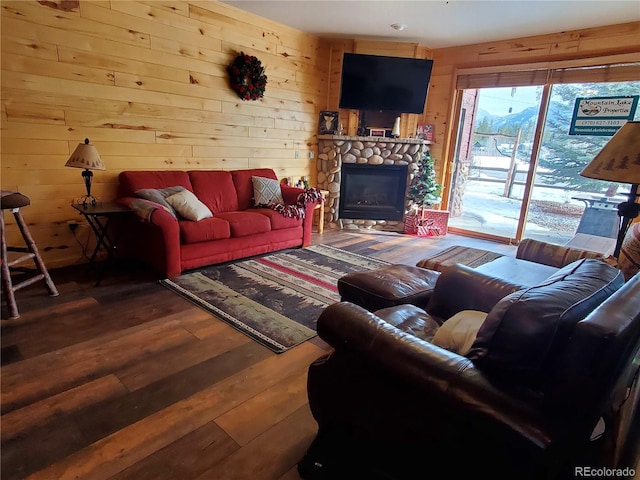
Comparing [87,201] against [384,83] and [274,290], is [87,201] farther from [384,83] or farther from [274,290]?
[384,83]

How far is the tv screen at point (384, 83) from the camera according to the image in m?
5.21

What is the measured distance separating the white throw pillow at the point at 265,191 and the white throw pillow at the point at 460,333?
319cm

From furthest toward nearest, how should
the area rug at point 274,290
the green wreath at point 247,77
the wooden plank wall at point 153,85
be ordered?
1. the green wreath at point 247,77
2. the wooden plank wall at point 153,85
3. the area rug at point 274,290

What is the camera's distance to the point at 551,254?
272cm

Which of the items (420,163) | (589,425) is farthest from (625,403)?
(420,163)

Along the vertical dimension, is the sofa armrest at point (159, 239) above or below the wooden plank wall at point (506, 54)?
below

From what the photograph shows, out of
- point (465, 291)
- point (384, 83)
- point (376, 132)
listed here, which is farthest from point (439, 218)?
point (465, 291)

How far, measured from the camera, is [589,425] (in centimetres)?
98

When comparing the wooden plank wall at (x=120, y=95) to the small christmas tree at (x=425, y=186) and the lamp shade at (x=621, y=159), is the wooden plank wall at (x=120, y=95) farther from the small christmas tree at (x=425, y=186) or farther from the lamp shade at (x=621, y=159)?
the lamp shade at (x=621, y=159)

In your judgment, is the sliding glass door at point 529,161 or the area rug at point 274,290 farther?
the sliding glass door at point 529,161

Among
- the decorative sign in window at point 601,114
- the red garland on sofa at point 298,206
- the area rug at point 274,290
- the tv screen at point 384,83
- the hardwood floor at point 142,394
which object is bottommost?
the hardwood floor at point 142,394

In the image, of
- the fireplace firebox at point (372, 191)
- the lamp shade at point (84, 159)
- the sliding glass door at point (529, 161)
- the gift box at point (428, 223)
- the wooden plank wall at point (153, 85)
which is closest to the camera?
the lamp shade at point (84, 159)

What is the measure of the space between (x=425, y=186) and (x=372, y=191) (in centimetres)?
80

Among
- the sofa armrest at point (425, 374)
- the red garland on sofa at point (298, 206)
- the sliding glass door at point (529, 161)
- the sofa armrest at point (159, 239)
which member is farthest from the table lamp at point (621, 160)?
the sofa armrest at point (159, 239)
